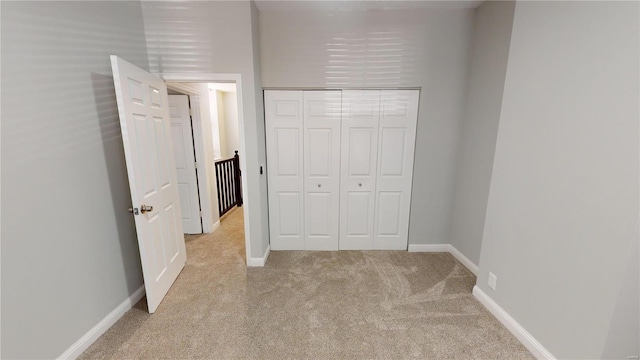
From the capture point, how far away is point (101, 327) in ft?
5.69

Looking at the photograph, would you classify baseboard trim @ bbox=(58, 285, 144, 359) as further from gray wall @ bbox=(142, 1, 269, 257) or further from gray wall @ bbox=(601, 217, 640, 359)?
gray wall @ bbox=(601, 217, 640, 359)

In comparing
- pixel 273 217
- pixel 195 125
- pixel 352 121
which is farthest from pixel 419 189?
pixel 195 125

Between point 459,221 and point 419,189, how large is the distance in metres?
0.55

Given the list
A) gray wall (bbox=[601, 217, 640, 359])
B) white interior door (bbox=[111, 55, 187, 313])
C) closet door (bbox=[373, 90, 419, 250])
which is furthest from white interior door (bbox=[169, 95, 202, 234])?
gray wall (bbox=[601, 217, 640, 359])

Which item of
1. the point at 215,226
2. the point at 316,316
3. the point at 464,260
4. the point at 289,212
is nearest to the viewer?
the point at 316,316

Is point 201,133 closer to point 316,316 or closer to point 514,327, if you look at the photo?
point 316,316

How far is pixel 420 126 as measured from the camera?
2668mm

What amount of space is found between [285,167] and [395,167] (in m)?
1.26

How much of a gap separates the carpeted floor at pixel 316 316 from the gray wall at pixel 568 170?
43 cm

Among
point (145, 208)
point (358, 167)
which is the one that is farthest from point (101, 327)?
point (358, 167)

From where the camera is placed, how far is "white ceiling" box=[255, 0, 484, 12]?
2.28m

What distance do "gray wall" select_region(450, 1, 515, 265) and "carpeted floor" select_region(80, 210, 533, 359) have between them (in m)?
0.46

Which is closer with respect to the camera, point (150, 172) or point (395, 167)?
point (150, 172)

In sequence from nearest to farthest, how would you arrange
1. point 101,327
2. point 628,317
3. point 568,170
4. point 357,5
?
1. point 628,317
2. point 568,170
3. point 101,327
4. point 357,5
